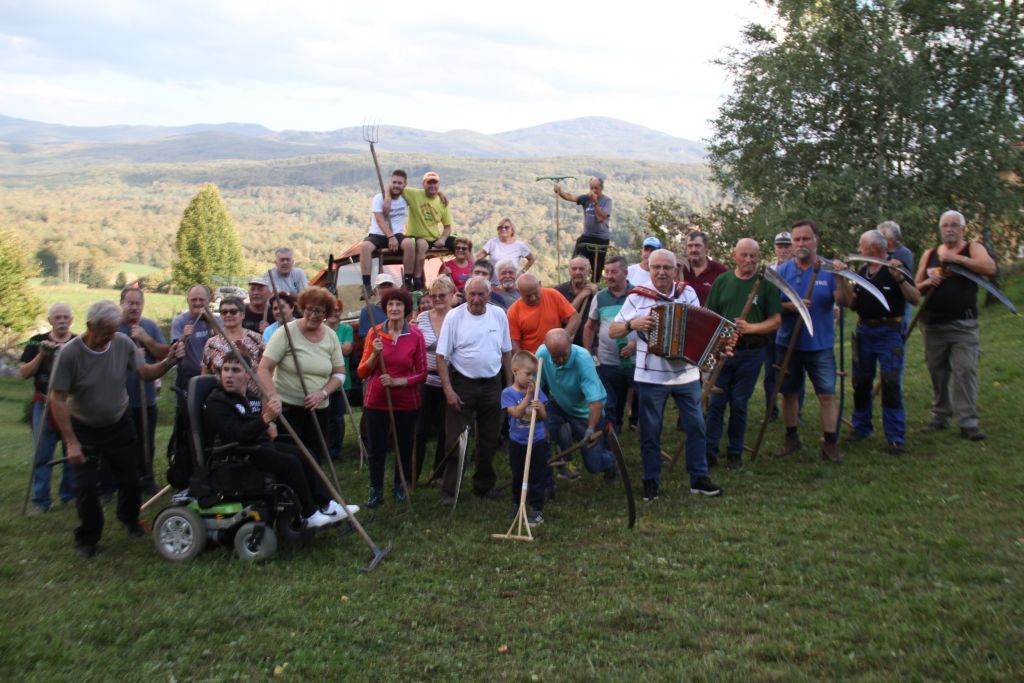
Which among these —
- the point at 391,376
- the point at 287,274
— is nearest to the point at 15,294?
the point at 287,274

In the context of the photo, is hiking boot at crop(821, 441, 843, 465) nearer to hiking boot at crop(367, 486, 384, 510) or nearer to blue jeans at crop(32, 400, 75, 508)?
hiking boot at crop(367, 486, 384, 510)

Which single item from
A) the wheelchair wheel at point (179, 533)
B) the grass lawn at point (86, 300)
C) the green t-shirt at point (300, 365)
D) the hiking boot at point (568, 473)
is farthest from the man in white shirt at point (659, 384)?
the grass lawn at point (86, 300)

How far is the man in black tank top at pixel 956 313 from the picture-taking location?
9695 mm

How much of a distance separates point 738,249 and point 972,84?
76.6 feet

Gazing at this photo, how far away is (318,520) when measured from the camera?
7.69 metres

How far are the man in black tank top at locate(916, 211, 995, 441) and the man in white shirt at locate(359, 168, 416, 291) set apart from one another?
664 cm

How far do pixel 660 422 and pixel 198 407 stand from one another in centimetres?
410

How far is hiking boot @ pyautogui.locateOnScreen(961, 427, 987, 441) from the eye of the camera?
9.92 meters

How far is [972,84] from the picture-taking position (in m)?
28.2

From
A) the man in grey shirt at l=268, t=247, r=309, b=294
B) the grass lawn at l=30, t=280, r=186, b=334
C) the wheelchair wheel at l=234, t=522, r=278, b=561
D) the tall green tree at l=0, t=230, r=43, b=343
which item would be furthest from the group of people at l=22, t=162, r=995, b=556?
the tall green tree at l=0, t=230, r=43, b=343

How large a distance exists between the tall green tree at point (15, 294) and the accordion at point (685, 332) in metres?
74.6

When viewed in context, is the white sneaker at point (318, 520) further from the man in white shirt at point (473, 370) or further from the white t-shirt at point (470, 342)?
the white t-shirt at point (470, 342)

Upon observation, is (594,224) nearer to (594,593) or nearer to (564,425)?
(564,425)

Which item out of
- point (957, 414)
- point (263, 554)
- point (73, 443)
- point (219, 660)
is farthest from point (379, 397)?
point (957, 414)
